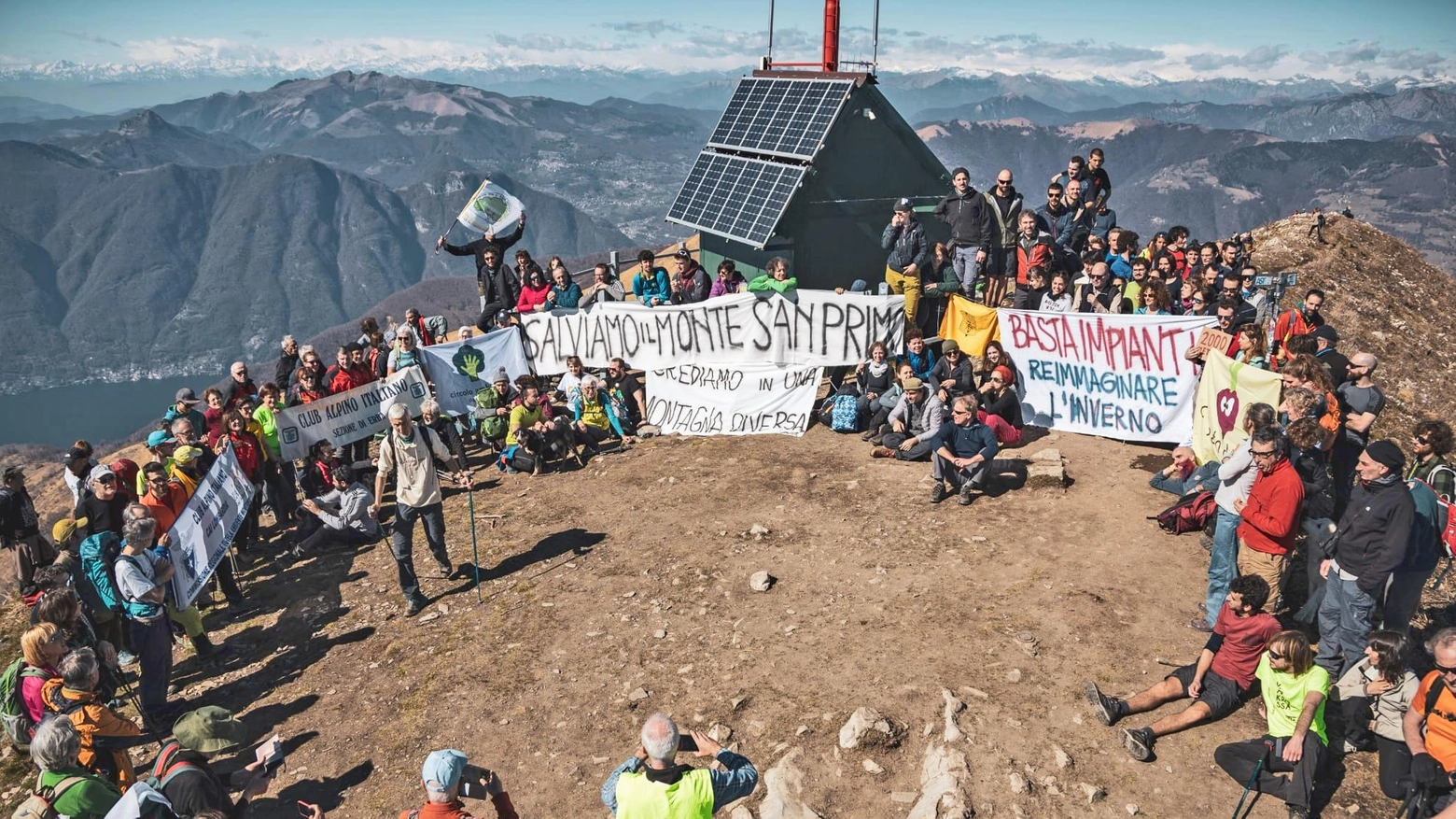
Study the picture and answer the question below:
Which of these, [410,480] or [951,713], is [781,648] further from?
[410,480]

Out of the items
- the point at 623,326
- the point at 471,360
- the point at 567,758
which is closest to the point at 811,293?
the point at 623,326

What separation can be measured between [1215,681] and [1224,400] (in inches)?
198

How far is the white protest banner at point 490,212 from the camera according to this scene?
16.5 metres

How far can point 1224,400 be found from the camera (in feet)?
38.2

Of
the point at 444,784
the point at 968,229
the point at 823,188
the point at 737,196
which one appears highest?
the point at 823,188

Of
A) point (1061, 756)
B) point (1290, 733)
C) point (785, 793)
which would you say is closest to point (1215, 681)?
point (1290, 733)

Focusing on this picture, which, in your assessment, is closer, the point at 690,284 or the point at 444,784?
the point at 444,784

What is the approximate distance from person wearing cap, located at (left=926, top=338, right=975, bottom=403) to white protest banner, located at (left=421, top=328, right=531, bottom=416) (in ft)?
24.8

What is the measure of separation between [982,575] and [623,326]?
8.55 meters

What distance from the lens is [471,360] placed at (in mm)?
16031

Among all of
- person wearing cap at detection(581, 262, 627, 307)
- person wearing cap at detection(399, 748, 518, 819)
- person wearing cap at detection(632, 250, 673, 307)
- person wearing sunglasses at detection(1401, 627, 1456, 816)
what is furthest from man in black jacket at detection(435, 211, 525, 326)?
person wearing sunglasses at detection(1401, 627, 1456, 816)

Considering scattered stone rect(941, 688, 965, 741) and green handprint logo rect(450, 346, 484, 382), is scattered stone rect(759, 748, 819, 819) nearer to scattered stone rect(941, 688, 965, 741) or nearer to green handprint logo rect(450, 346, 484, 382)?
scattered stone rect(941, 688, 965, 741)

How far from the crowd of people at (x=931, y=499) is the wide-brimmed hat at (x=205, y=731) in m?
0.03

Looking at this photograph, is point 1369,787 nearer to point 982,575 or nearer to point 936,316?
point 982,575
